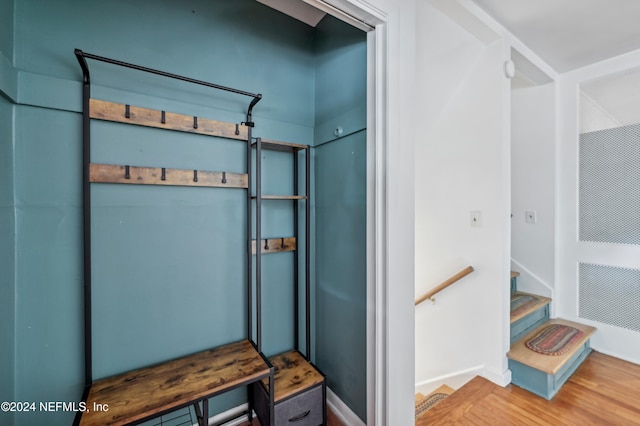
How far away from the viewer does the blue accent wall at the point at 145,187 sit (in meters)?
1.04

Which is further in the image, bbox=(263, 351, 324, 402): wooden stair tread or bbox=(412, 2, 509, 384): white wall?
bbox=(412, 2, 509, 384): white wall

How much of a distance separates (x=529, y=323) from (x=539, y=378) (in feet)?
2.25

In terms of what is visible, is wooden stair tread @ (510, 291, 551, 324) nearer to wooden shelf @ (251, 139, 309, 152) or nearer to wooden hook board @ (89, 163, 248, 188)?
wooden shelf @ (251, 139, 309, 152)

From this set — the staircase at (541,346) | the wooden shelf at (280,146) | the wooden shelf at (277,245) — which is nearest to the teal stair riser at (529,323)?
the staircase at (541,346)

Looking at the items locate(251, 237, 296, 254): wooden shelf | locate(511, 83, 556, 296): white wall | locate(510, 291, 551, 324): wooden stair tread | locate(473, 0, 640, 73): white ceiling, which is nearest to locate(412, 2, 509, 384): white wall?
locate(473, 0, 640, 73): white ceiling

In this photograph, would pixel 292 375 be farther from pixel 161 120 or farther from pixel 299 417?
pixel 161 120

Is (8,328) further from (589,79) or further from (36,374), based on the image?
(589,79)

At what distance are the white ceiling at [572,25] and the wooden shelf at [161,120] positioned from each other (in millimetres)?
1722

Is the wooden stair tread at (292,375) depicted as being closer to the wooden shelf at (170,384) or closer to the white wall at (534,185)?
the wooden shelf at (170,384)

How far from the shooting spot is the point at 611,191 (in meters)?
2.31

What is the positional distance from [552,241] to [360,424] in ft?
8.19

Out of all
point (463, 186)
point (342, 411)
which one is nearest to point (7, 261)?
point (342, 411)

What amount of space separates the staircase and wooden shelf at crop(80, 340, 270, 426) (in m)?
1.87

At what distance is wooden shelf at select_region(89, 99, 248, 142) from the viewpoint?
1.17 metres
